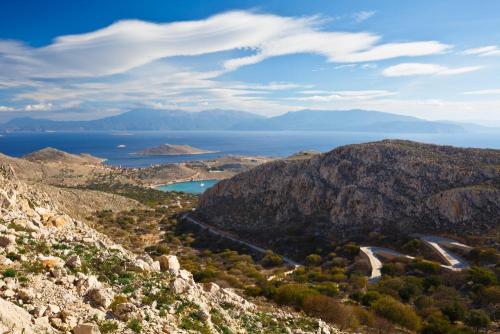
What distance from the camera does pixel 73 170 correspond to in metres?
129

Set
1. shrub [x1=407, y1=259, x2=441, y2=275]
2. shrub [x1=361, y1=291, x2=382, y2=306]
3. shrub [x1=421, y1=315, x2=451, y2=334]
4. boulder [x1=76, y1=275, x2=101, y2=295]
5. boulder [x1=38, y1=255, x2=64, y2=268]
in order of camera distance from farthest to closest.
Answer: shrub [x1=407, y1=259, x2=441, y2=275] → shrub [x1=361, y1=291, x2=382, y2=306] → shrub [x1=421, y1=315, x2=451, y2=334] → boulder [x1=38, y1=255, x2=64, y2=268] → boulder [x1=76, y1=275, x2=101, y2=295]

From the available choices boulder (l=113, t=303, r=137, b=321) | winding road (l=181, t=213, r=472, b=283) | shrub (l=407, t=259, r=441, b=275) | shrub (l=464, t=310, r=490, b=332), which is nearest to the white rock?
boulder (l=113, t=303, r=137, b=321)

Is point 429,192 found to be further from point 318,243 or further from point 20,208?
point 20,208

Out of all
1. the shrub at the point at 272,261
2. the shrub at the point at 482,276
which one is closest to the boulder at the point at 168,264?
the shrub at the point at 272,261

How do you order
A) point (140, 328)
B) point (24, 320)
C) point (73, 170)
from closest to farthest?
point (24, 320) < point (140, 328) < point (73, 170)

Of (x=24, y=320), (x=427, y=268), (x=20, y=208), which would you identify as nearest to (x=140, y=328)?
(x=24, y=320)

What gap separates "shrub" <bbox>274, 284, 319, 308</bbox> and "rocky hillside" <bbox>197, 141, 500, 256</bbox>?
2312cm

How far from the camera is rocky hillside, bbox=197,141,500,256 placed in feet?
133

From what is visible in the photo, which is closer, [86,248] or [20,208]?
[86,248]

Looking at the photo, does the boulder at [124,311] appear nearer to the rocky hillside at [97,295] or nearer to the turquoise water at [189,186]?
the rocky hillside at [97,295]

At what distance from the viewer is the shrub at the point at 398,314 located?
19.3 meters

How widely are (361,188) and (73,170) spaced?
361 ft

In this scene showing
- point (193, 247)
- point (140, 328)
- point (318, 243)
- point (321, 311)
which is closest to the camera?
point (140, 328)

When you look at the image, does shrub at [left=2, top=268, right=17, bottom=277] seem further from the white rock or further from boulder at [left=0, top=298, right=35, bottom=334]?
boulder at [left=0, top=298, right=35, bottom=334]
